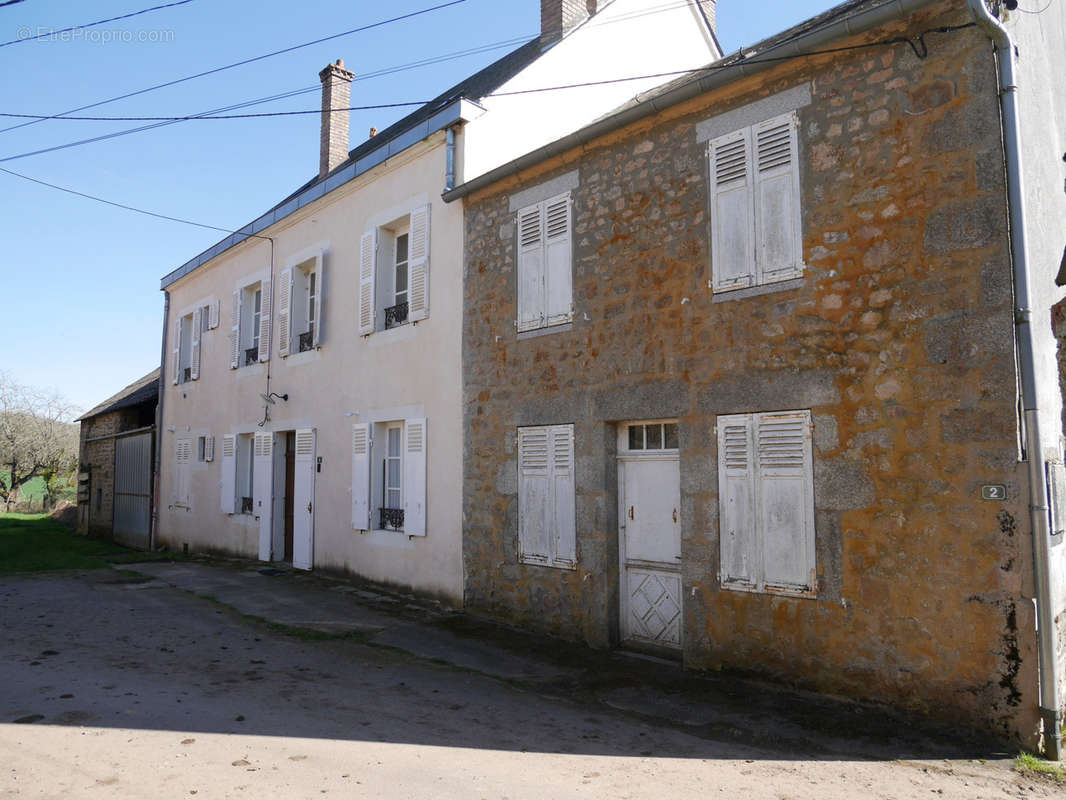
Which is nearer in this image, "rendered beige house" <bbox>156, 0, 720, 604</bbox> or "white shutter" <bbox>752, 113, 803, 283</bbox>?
"white shutter" <bbox>752, 113, 803, 283</bbox>

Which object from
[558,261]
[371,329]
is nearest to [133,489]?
[371,329]

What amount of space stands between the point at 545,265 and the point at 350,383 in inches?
162

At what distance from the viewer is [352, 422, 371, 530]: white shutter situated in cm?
1012

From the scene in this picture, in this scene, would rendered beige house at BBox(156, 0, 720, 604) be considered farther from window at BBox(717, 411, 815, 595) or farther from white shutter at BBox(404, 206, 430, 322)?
Answer: window at BBox(717, 411, 815, 595)

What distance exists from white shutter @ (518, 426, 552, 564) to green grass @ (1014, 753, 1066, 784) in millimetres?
4119

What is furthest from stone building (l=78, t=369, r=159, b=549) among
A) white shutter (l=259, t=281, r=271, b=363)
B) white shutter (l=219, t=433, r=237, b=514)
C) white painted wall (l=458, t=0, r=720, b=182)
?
white painted wall (l=458, t=0, r=720, b=182)

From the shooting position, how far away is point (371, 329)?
405 inches

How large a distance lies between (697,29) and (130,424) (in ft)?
51.1

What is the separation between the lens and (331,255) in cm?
1147

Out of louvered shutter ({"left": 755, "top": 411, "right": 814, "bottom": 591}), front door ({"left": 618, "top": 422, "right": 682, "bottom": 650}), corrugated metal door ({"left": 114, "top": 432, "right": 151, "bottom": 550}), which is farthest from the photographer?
corrugated metal door ({"left": 114, "top": 432, "right": 151, "bottom": 550})

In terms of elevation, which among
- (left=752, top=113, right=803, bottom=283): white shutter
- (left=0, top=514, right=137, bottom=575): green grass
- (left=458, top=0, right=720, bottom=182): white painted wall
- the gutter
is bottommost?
(left=0, top=514, right=137, bottom=575): green grass

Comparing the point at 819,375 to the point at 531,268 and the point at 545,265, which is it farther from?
the point at 531,268

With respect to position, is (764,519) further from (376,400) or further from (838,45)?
(376,400)

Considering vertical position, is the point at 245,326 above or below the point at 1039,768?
above
